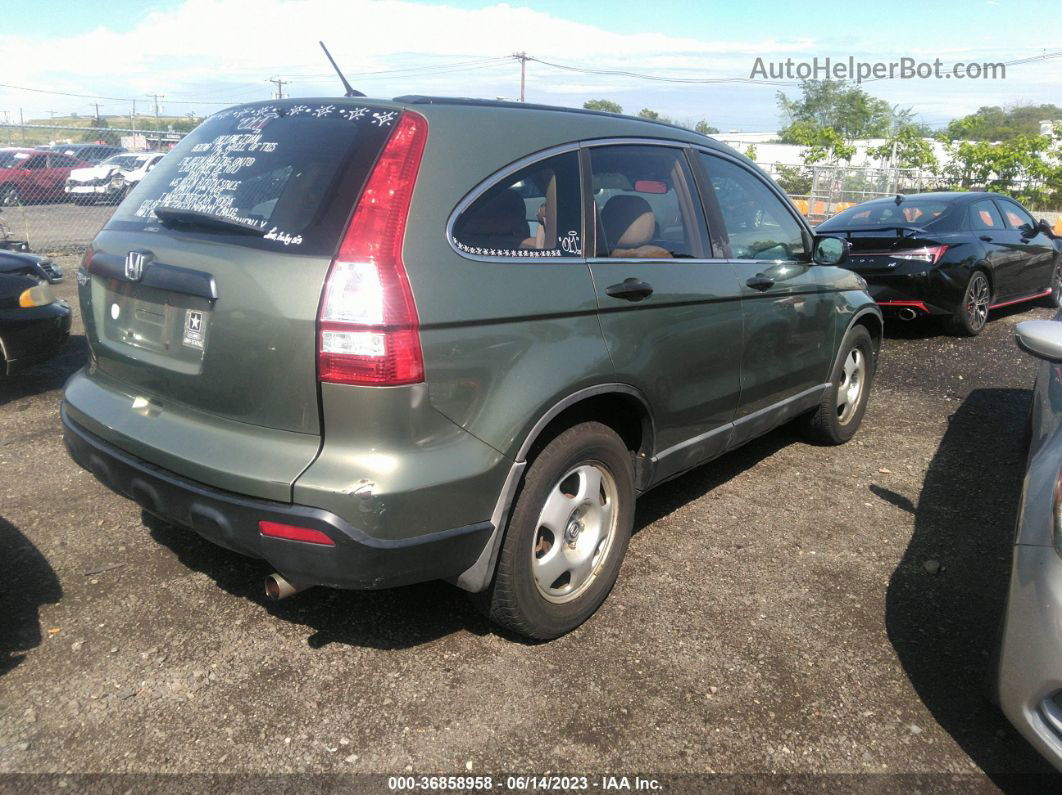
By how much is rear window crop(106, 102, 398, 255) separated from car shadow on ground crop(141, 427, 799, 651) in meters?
1.37

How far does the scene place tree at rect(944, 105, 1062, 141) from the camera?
5244 cm

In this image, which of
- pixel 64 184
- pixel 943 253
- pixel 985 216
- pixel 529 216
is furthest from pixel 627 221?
pixel 64 184

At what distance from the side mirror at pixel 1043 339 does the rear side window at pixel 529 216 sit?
4.99ft

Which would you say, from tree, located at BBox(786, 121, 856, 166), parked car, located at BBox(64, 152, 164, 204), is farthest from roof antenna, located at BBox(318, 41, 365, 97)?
tree, located at BBox(786, 121, 856, 166)

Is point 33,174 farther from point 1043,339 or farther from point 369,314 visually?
point 1043,339

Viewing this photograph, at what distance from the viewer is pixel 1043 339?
272cm

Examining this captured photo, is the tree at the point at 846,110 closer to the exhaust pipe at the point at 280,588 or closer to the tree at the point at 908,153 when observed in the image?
the tree at the point at 908,153

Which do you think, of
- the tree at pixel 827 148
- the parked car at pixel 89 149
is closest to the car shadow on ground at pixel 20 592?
the parked car at pixel 89 149

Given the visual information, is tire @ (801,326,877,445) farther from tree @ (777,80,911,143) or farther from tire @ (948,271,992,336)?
tree @ (777,80,911,143)

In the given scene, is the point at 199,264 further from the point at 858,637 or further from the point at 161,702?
the point at 858,637

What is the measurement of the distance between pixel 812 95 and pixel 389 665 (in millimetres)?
68766

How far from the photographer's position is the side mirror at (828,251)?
455cm

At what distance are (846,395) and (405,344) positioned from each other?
372 centimetres

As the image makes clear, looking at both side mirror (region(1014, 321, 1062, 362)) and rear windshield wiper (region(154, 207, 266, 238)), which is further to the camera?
side mirror (region(1014, 321, 1062, 362))
